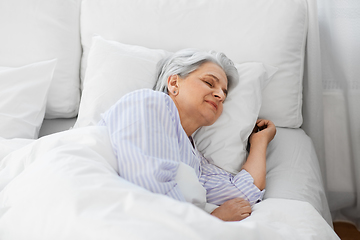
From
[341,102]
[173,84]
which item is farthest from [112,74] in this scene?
[341,102]

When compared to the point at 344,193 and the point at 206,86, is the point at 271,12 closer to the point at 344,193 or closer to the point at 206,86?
the point at 206,86

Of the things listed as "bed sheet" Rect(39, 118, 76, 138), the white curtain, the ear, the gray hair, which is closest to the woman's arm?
the gray hair

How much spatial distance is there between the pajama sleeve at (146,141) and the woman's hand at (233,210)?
204mm

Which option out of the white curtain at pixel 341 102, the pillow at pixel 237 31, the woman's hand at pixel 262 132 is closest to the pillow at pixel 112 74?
the pillow at pixel 237 31

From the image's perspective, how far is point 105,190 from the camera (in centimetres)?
66

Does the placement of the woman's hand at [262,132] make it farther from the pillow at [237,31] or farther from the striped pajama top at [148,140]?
the striped pajama top at [148,140]

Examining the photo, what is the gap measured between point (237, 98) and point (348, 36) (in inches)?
23.8

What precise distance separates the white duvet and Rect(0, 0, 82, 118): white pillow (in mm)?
859

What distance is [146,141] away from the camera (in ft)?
2.83

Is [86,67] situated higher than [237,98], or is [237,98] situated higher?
[237,98]

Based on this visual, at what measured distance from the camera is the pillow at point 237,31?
4.90 ft

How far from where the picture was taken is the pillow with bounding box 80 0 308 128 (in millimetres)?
1492

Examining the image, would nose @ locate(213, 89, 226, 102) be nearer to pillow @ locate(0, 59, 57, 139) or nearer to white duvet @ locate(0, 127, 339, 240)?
white duvet @ locate(0, 127, 339, 240)

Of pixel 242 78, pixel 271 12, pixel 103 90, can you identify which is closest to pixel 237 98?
pixel 242 78
